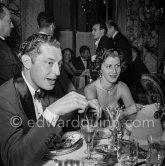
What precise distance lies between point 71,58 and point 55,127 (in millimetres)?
5098

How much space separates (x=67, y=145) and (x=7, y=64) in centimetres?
192

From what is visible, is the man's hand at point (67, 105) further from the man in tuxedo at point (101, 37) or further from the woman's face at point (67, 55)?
the woman's face at point (67, 55)

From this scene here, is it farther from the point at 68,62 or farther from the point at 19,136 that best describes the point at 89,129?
the point at 68,62

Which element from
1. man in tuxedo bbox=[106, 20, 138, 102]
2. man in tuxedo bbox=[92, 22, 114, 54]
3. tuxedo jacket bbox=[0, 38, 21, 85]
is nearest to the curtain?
man in tuxedo bbox=[92, 22, 114, 54]

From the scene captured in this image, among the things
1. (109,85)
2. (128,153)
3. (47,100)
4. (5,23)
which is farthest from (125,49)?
(128,153)

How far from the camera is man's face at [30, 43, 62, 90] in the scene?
157 centimetres

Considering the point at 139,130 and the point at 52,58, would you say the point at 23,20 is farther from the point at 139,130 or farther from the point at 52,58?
the point at 139,130

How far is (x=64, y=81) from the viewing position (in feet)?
12.6

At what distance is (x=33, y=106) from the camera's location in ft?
5.25

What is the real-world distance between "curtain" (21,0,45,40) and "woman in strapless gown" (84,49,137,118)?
2982 millimetres

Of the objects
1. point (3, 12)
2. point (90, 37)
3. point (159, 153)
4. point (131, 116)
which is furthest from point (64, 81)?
point (90, 37)

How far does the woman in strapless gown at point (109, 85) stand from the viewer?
9.23 ft

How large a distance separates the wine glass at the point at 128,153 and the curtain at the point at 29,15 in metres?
4.56

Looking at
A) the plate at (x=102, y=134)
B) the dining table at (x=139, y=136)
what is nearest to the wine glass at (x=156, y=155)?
the dining table at (x=139, y=136)
